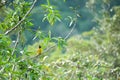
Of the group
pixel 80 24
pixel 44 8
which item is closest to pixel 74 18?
pixel 44 8

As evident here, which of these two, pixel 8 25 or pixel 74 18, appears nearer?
pixel 8 25

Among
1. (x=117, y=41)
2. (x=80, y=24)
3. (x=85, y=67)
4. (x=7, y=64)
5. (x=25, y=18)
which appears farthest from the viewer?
(x=80, y=24)

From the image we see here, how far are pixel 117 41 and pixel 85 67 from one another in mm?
11185

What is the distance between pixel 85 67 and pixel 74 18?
2.30 metres

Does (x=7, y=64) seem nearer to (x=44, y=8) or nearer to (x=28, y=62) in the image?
(x=28, y=62)

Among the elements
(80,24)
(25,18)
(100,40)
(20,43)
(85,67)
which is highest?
(25,18)

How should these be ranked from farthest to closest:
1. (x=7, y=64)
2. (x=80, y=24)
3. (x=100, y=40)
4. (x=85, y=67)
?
(x=80, y=24) < (x=100, y=40) < (x=85, y=67) < (x=7, y=64)

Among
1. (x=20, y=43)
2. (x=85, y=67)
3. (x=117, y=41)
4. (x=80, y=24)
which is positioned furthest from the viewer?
(x=80, y=24)

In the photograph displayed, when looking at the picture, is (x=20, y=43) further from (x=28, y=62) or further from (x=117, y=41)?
(x=117, y=41)

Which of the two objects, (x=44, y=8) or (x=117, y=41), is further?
(x=117, y=41)

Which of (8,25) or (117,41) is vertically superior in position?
(8,25)

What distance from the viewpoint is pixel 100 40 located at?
22.0 metres

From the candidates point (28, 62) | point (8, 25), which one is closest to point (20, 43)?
point (8, 25)

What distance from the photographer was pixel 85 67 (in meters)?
6.59
